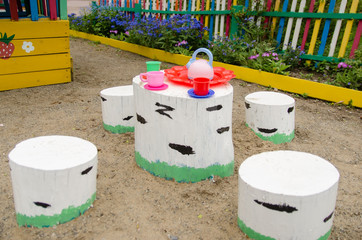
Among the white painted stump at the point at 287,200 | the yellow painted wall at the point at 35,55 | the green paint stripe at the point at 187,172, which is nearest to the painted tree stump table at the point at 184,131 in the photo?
the green paint stripe at the point at 187,172

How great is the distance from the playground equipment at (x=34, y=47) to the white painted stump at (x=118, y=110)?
6.09 ft

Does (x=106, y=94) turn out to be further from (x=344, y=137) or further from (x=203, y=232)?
(x=344, y=137)

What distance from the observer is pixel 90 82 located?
4840 millimetres

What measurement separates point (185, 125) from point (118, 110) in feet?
3.75

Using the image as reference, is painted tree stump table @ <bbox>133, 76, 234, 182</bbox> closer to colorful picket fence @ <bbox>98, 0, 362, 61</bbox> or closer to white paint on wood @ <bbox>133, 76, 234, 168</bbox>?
white paint on wood @ <bbox>133, 76, 234, 168</bbox>

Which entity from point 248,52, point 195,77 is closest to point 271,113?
point 195,77

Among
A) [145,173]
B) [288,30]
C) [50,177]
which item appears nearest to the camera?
[50,177]

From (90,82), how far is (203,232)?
358 cm

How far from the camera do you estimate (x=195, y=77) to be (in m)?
2.30

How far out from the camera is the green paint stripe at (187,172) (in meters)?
2.28

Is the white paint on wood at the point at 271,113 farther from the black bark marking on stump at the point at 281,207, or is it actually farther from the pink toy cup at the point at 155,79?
the black bark marking on stump at the point at 281,207

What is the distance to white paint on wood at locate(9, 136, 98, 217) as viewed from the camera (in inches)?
67.5

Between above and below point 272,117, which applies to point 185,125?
above

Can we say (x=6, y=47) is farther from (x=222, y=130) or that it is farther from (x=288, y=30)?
(x=288, y=30)
